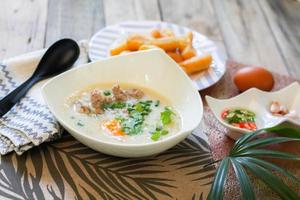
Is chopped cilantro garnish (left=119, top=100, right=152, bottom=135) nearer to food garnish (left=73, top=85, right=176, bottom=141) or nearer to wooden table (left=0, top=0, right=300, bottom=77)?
food garnish (left=73, top=85, right=176, bottom=141)

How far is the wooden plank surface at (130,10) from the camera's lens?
5.87 feet

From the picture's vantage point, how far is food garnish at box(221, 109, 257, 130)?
3.79ft

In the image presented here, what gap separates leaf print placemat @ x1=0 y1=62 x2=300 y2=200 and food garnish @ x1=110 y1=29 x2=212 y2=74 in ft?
1.08

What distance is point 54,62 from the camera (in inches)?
49.4

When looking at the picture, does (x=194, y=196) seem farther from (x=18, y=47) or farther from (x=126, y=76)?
(x=18, y=47)

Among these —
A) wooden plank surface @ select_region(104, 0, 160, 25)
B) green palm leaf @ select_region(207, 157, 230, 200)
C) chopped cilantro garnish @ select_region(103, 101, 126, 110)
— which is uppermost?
chopped cilantro garnish @ select_region(103, 101, 126, 110)

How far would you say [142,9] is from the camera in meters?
1.87

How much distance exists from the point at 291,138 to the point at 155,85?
14.8 inches

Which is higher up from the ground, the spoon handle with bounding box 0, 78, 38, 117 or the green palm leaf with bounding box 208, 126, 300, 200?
the spoon handle with bounding box 0, 78, 38, 117

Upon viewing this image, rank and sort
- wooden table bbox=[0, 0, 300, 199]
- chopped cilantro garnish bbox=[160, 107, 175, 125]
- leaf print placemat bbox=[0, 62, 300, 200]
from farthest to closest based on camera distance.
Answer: wooden table bbox=[0, 0, 300, 199]
chopped cilantro garnish bbox=[160, 107, 175, 125]
leaf print placemat bbox=[0, 62, 300, 200]

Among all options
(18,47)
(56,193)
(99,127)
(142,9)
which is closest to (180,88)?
(99,127)

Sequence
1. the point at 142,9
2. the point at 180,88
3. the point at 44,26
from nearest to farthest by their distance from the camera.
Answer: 1. the point at 180,88
2. the point at 44,26
3. the point at 142,9

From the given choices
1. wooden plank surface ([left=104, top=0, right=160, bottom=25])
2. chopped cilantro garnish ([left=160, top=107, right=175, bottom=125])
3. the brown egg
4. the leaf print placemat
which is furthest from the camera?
wooden plank surface ([left=104, top=0, right=160, bottom=25])

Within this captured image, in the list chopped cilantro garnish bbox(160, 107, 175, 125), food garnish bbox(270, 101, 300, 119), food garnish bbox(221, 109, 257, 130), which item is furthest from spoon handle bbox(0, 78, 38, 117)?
food garnish bbox(270, 101, 300, 119)
